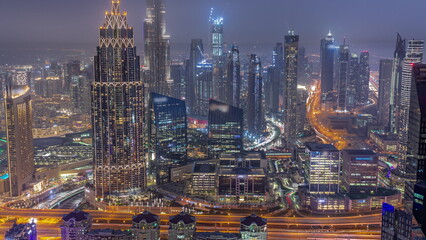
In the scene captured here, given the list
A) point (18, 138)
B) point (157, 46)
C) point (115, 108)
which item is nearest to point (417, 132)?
point (115, 108)

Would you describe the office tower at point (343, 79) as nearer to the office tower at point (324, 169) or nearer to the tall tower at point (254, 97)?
the tall tower at point (254, 97)

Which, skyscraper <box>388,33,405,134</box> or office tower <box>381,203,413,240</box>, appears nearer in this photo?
office tower <box>381,203,413,240</box>

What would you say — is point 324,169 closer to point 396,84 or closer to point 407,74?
point 407,74

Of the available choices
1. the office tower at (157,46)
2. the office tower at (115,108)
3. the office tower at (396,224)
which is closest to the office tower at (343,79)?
the office tower at (157,46)

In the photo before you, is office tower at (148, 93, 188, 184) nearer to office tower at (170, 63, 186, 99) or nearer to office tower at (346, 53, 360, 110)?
office tower at (170, 63, 186, 99)

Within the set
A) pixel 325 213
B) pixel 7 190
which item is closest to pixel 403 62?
pixel 325 213

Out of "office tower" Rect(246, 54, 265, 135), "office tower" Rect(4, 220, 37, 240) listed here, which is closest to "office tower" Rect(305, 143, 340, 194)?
"office tower" Rect(246, 54, 265, 135)

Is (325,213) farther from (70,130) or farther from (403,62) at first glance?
(70,130)
